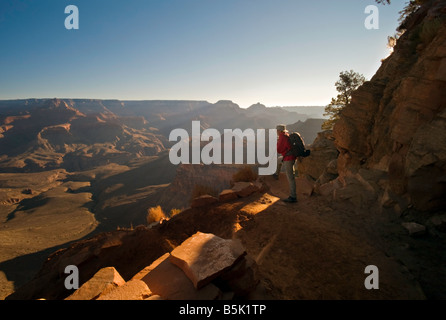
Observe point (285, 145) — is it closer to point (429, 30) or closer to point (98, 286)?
point (429, 30)

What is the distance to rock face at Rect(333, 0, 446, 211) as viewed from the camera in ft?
13.4

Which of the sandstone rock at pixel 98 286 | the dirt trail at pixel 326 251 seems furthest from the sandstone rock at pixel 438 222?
the sandstone rock at pixel 98 286

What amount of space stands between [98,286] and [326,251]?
3720mm

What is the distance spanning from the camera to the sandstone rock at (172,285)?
2311 millimetres

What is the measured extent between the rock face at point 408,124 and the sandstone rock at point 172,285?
15.5 feet

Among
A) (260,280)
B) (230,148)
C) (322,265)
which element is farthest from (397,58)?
(230,148)

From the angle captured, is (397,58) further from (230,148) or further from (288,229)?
(230,148)

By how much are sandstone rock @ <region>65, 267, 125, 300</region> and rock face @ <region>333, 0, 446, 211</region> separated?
5.81m

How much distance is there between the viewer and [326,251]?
3678 millimetres

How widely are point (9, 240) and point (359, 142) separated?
42299mm

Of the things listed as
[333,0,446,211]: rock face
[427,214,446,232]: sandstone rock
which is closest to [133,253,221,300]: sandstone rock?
[427,214,446,232]: sandstone rock

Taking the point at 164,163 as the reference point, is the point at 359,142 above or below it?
above

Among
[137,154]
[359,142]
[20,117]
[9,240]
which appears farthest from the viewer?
[20,117]
